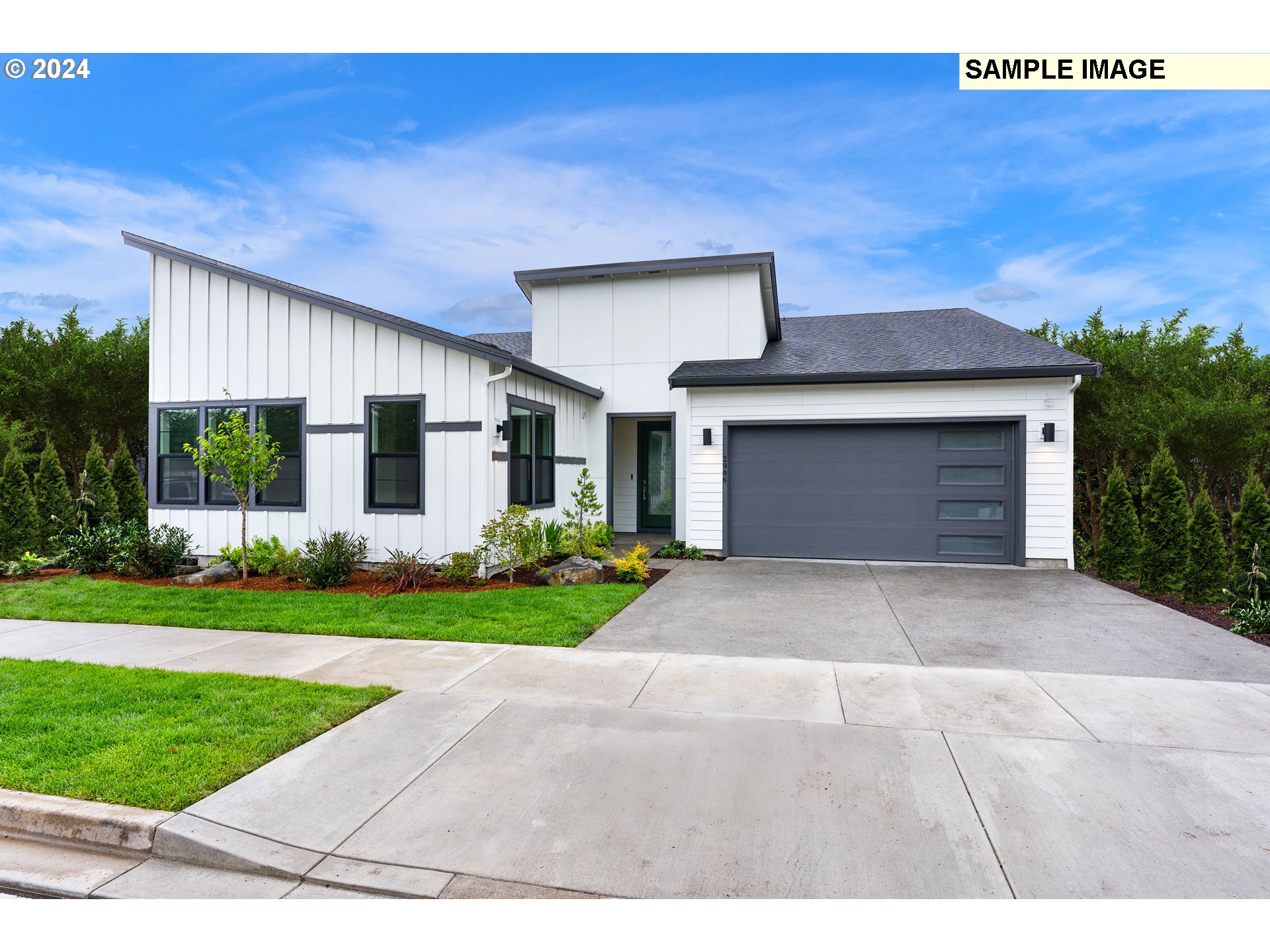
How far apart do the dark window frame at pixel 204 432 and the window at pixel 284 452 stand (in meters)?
0.04

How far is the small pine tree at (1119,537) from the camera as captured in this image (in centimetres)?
916

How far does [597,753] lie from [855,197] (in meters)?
18.2

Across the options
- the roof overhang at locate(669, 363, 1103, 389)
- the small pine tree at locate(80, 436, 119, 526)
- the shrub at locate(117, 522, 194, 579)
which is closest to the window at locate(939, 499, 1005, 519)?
the roof overhang at locate(669, 363, 1103, 389)

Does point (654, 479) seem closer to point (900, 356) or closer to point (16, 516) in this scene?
point (900, 356)

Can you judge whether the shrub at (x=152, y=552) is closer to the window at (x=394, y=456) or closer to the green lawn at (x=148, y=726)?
the window at (x=394, y=456)

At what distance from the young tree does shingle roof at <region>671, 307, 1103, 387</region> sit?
607cm

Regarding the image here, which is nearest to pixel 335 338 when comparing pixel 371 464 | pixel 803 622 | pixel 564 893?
pixel 371 464

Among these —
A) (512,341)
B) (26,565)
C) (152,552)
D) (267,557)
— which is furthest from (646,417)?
(26,565)

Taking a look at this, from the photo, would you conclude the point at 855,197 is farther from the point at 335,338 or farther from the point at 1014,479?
the point at 335,338

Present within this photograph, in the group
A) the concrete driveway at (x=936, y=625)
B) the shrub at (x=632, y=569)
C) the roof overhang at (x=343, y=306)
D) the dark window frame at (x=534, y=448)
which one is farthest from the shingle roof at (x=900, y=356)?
the shrub at (x=632, y=569)

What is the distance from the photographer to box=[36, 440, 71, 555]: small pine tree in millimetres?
10477

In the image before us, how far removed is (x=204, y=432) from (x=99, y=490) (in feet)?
→ 14.3

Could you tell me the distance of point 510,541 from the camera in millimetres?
8672

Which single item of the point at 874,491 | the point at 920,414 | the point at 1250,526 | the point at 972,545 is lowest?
the point at 972,545
